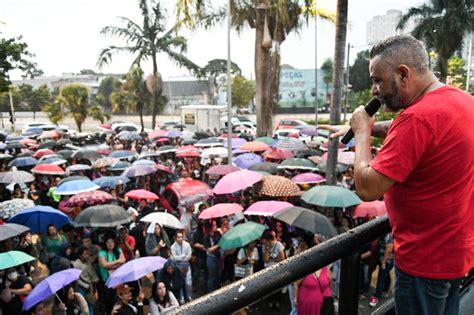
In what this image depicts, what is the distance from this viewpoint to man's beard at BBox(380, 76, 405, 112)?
147 centimetres

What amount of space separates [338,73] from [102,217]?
557 cm

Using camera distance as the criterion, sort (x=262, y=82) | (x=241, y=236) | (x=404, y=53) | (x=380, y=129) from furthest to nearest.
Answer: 1. (x=262, y=82)
2. (x=241, y=236)
3. (x=380, y=129)
4. (x=404, y=53)

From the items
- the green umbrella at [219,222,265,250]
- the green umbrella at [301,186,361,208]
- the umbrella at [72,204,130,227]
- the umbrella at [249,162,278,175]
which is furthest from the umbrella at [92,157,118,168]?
the green umbrella at [219,222,265,250]

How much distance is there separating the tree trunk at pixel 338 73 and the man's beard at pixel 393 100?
7.61m

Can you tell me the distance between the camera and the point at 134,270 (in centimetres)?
580

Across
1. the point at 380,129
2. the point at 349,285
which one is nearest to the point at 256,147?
the point at 380,129

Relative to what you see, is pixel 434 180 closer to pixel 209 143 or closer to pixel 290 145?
pixel 290 145

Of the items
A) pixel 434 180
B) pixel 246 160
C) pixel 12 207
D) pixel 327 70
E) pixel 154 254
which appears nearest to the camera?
pixel 434 180

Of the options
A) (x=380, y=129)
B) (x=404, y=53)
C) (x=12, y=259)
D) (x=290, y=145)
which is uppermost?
(x=404, y=53)

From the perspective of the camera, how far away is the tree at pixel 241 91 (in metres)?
60.3

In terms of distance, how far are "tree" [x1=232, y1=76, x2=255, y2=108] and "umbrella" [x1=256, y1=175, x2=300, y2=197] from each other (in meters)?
51.8

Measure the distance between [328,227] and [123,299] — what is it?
312 cm

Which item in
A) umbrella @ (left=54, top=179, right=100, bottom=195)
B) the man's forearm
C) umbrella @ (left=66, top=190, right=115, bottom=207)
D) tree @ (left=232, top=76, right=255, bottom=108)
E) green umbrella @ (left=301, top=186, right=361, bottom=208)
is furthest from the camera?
tree @ (left=232, top=76, right=255, bottom=108)

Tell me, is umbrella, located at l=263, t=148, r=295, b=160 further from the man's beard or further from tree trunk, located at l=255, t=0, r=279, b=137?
the man's beard
